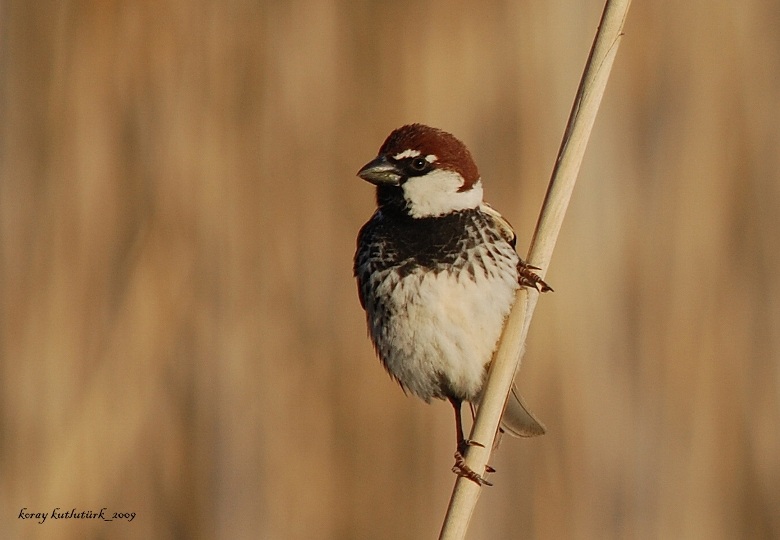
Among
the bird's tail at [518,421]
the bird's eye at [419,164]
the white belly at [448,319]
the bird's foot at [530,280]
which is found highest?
the bird's eye at [419,164]

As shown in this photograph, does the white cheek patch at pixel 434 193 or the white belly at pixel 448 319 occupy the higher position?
→ the white cheek patch at pixel 434 193

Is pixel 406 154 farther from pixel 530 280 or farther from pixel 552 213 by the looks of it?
pixel 552 213

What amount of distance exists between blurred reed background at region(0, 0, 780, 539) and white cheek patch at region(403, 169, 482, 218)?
1.02m

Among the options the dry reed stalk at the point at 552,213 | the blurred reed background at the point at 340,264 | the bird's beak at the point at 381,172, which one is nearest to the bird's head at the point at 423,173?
the bird's beak at the point at 381,172

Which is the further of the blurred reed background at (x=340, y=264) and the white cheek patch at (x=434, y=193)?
the blurred reed background at (x=340, y=264)

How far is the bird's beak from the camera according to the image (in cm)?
175

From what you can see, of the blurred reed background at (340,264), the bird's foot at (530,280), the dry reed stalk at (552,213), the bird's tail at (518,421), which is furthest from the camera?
the blurred reed background at (340,264)

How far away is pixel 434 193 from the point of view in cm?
183

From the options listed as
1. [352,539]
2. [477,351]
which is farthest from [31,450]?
[477,351]

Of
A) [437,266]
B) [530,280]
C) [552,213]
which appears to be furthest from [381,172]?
[552,213]

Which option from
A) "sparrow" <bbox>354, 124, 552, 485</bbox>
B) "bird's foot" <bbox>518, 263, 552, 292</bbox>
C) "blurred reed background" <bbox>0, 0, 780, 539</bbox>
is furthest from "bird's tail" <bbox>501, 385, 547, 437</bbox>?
"blurred reed background" <bbox>0, 0, 780, 539</bbox>

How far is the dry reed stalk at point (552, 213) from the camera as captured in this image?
4.43 ft

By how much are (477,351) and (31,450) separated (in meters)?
1.47

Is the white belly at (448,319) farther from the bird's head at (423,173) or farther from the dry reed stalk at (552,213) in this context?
the dry reed stalk at (552,213)
